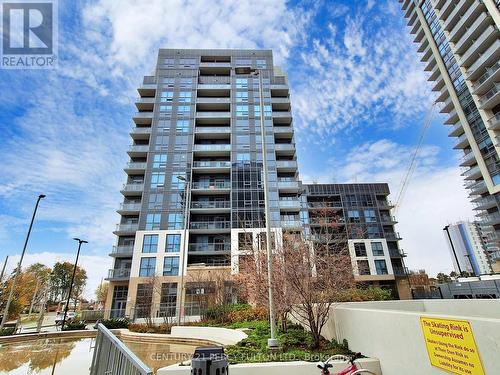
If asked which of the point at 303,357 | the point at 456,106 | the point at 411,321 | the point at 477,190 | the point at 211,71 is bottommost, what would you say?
the point at 303,357

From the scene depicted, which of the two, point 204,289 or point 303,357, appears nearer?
point 303,357

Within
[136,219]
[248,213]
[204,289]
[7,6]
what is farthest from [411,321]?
[136,219]

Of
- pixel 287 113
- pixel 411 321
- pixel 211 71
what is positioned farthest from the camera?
pixel 211 71

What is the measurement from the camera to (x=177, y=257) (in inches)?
1464

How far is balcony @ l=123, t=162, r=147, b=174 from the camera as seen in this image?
42.5 metres

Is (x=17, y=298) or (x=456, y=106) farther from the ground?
(x=456, y=106)

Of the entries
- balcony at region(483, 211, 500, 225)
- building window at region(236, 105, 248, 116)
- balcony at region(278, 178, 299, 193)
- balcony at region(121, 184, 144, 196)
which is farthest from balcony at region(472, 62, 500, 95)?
balcony at region(121, 184, 144, 196)

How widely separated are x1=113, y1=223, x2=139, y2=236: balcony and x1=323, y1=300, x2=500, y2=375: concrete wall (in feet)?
117

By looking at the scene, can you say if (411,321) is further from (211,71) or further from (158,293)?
(211,71)

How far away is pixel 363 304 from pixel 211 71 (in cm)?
5214

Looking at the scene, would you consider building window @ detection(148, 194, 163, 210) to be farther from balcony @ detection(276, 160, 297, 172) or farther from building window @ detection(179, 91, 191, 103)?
balcony @ detection(276, 160, 297, 172)

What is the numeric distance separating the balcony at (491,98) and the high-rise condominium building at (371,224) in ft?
70.3

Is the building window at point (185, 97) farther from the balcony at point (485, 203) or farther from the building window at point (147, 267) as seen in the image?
the balcony at point (485, 203)

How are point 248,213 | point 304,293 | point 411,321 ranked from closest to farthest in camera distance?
point 411,321
point 304,293
point 248,213
